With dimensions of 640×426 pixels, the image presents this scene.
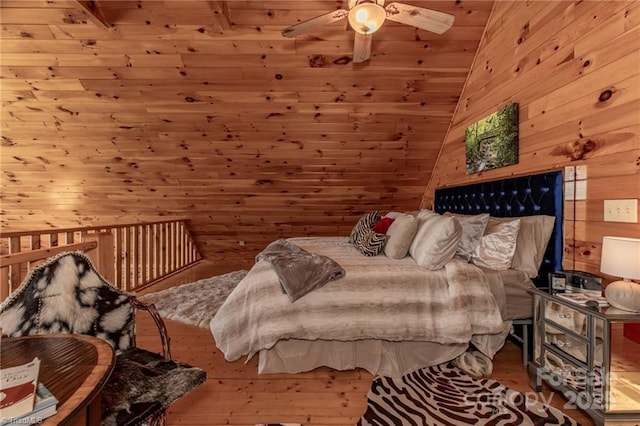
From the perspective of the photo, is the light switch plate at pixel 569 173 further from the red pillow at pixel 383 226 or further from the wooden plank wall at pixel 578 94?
the red pillow at pixel 383 226

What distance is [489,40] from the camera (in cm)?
288

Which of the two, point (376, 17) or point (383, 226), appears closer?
point (376, 17)

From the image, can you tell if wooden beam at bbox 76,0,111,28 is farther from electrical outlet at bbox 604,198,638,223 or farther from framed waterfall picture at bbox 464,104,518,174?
electrical outlet at bbox 604,198,638,223

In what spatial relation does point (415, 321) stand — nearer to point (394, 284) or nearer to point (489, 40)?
point (394, 284)

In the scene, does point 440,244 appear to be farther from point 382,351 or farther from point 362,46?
point 362,46

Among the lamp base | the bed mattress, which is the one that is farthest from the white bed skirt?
the lamp base

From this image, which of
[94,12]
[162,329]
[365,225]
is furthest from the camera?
[365,225]

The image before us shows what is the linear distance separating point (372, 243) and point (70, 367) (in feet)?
7.07

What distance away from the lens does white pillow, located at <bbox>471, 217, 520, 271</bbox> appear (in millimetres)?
2191

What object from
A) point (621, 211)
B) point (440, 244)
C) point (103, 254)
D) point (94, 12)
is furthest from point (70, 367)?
point (94, 12)

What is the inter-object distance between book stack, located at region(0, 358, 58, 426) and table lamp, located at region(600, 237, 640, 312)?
6.96 ft

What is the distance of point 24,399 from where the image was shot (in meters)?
0.72

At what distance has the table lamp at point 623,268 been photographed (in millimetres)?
1364

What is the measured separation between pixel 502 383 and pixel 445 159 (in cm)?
272
